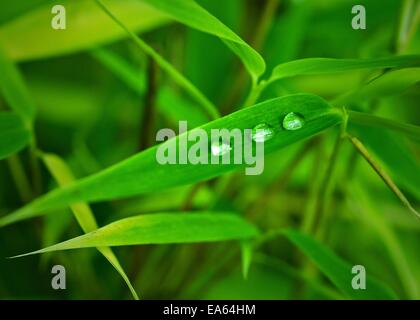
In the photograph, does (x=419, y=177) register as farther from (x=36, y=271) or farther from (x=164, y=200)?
(x=36, y=271)

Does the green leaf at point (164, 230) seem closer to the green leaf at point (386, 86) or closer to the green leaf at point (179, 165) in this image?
the green leaf at point (179, 165)

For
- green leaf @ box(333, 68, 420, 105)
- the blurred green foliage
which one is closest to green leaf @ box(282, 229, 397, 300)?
the blurred green foliage

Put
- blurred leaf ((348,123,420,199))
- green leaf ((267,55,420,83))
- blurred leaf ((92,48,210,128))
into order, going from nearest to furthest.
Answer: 1. green leaf ((267,55,420,83))
2. blurred leaf ((348,123,420,199))
3. blurred leaf ((92,48,210,128))

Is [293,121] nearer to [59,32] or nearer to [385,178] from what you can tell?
[385,178]

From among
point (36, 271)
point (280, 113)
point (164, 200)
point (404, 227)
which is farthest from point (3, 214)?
point (404, 227)

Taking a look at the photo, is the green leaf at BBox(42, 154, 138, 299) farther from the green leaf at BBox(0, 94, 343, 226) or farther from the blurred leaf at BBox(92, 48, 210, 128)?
the blurred leaf at BBox(92, 48, 210, 128)

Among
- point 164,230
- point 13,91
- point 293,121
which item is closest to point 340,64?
point 293,121

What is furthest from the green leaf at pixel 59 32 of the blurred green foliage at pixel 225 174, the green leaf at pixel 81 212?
the green leaf at pixel 81 212
